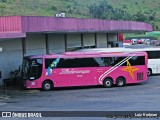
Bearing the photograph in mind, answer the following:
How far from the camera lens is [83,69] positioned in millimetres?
27531

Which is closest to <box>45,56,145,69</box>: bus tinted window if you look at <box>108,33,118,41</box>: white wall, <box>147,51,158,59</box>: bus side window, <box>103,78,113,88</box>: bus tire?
<box>103,78,113,88</box>: bus tire

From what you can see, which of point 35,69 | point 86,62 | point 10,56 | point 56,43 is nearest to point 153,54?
point 56,43

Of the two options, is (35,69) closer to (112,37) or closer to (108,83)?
(108,83)

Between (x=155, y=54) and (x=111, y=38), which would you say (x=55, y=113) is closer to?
(x=155, y=54)

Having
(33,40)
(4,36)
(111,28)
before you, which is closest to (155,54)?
(111,28)

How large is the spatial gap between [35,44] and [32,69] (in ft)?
15.6

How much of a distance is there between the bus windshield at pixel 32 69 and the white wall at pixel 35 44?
12.0ft

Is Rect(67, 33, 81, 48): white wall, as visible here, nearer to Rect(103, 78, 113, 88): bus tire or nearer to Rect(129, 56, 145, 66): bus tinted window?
Rect(103, 78, 113, 88): bus tire

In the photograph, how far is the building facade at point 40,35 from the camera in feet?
77.7

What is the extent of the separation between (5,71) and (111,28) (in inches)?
504

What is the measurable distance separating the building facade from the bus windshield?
1710mm

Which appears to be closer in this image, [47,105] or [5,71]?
[47,105]

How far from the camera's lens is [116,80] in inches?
1116

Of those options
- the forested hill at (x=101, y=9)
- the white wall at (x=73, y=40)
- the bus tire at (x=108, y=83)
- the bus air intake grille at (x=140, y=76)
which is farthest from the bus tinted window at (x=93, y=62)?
the forested hill at (x=101, y=9)
